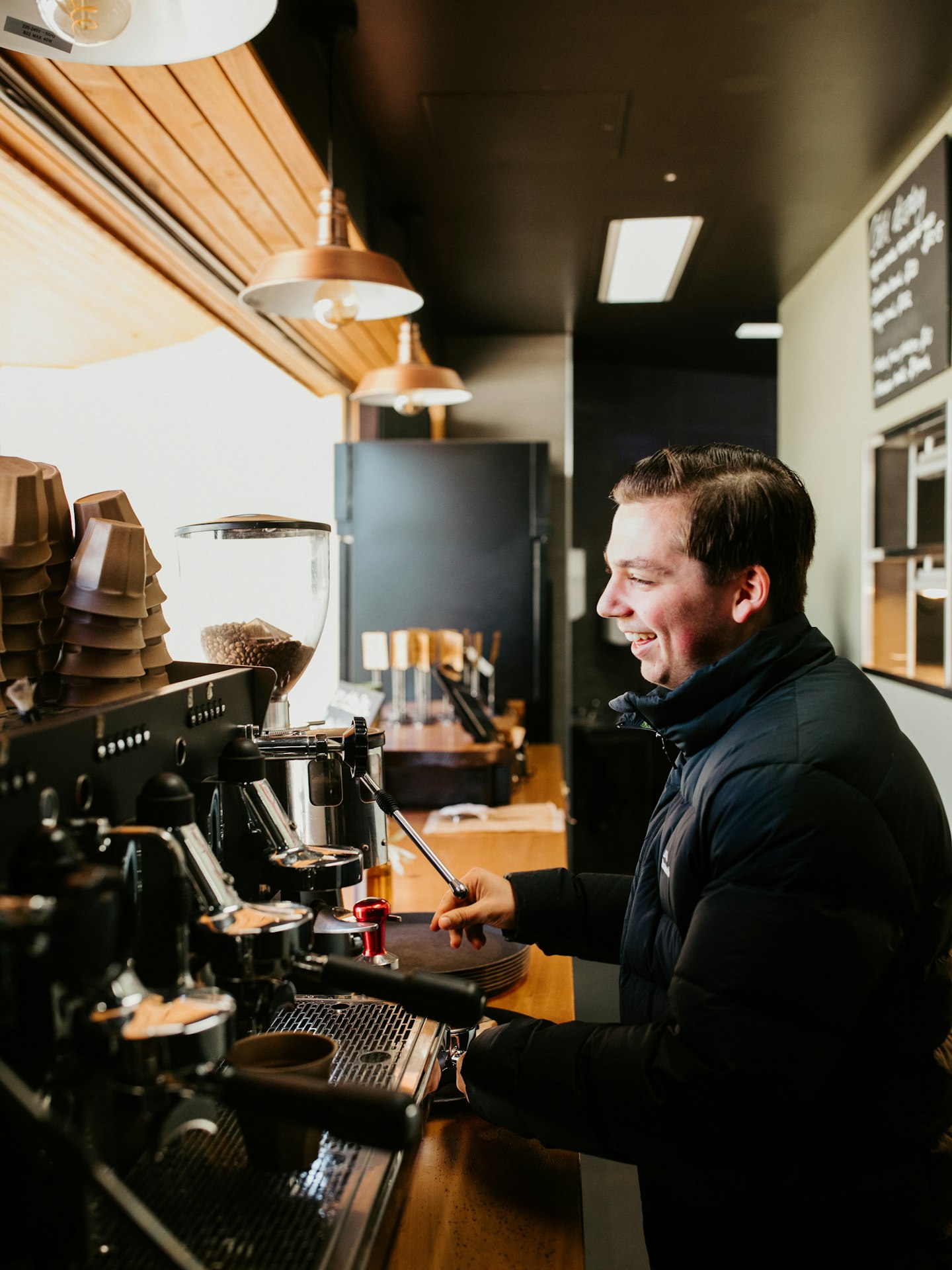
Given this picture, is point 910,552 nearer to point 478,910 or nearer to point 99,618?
point 478,910

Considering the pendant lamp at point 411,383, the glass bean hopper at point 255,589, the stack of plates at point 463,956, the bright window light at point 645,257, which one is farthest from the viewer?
the bright window light at point 645,257

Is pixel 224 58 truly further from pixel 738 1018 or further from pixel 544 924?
pixel 738 1018

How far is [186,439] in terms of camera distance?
2.62m

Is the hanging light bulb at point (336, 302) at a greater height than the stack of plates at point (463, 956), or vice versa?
the hanging light bulb at point (336, 302)

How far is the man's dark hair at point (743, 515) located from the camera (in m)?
1.16

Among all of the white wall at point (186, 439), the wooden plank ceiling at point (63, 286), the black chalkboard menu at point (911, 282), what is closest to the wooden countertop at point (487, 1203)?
the white wall at point (186, 439)

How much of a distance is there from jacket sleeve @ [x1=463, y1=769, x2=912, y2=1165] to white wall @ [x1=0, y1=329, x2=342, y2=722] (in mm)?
995

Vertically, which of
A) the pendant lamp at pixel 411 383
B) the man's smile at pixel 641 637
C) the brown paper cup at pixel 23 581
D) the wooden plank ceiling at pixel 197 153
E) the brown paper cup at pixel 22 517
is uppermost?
the wooden plank ceiling at pixel 197 153

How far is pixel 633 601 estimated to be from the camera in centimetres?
123

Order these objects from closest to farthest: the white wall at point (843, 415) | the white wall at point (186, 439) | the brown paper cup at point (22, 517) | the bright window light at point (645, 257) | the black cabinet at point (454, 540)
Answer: the brown paper cup at point (22, 517), the white wall at point (186, 439), the white wall at point (843, 415), the bright window light at point (645, 257), the black cabinet at point (454, 540)

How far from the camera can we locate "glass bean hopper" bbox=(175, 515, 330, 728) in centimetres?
152

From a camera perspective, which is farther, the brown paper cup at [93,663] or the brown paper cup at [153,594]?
the brown paper cup at [153,594]

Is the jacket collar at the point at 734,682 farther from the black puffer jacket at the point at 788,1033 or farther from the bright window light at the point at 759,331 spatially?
the bright window light at the point at 759,331

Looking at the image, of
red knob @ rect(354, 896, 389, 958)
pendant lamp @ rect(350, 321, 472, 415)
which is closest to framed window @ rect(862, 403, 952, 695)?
pendant lamp @ rect(350, 321, 472, 415)
